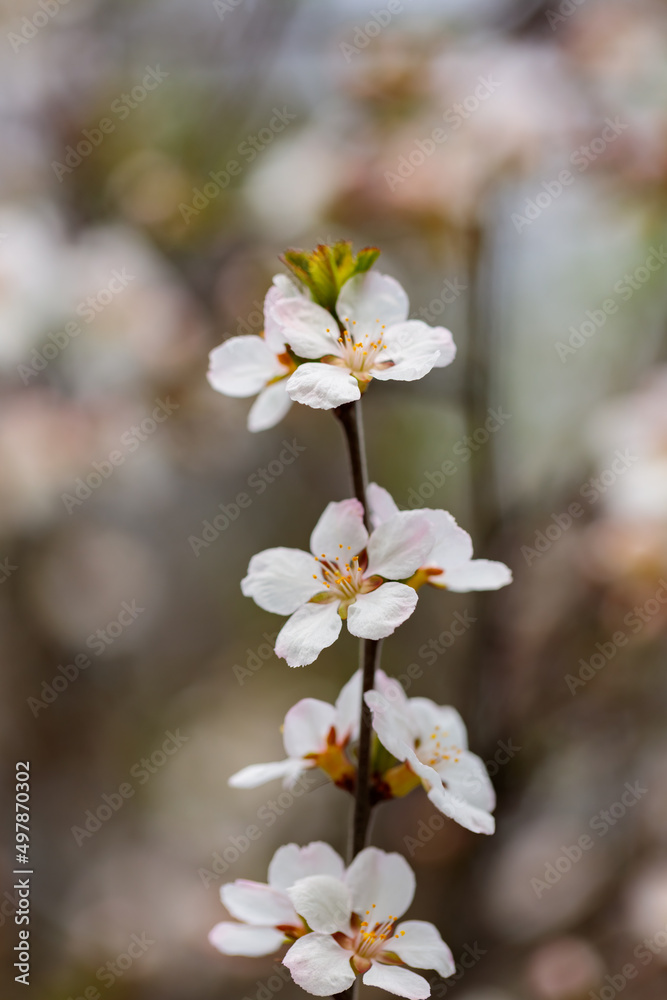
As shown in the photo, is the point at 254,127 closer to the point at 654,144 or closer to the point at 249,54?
the point at 249,54

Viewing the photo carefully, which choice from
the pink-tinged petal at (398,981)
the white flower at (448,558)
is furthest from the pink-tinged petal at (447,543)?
the pink-tinged petal at (398,981)

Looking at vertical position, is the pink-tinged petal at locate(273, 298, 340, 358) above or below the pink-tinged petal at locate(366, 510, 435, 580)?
above

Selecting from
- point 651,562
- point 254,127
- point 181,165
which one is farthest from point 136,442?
point 651,562

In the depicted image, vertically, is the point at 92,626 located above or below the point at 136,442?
below

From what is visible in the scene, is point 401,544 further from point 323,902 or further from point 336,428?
point 336,428

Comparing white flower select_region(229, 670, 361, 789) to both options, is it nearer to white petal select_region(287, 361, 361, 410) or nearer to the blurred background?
white petal select_region(287, 361, 361, 410)

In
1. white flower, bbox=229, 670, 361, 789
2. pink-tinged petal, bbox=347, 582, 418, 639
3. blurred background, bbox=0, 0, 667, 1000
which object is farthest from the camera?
blurred background, bbox=0, 0, 667, 1000

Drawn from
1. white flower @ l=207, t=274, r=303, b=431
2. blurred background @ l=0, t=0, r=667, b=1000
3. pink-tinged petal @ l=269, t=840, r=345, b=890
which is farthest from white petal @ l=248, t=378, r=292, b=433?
blurred background @ l=0, t=0, r=667, b=1000

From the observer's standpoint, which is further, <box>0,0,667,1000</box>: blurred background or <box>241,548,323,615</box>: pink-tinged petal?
<box>0,0,667,1000</box>: blurred background
